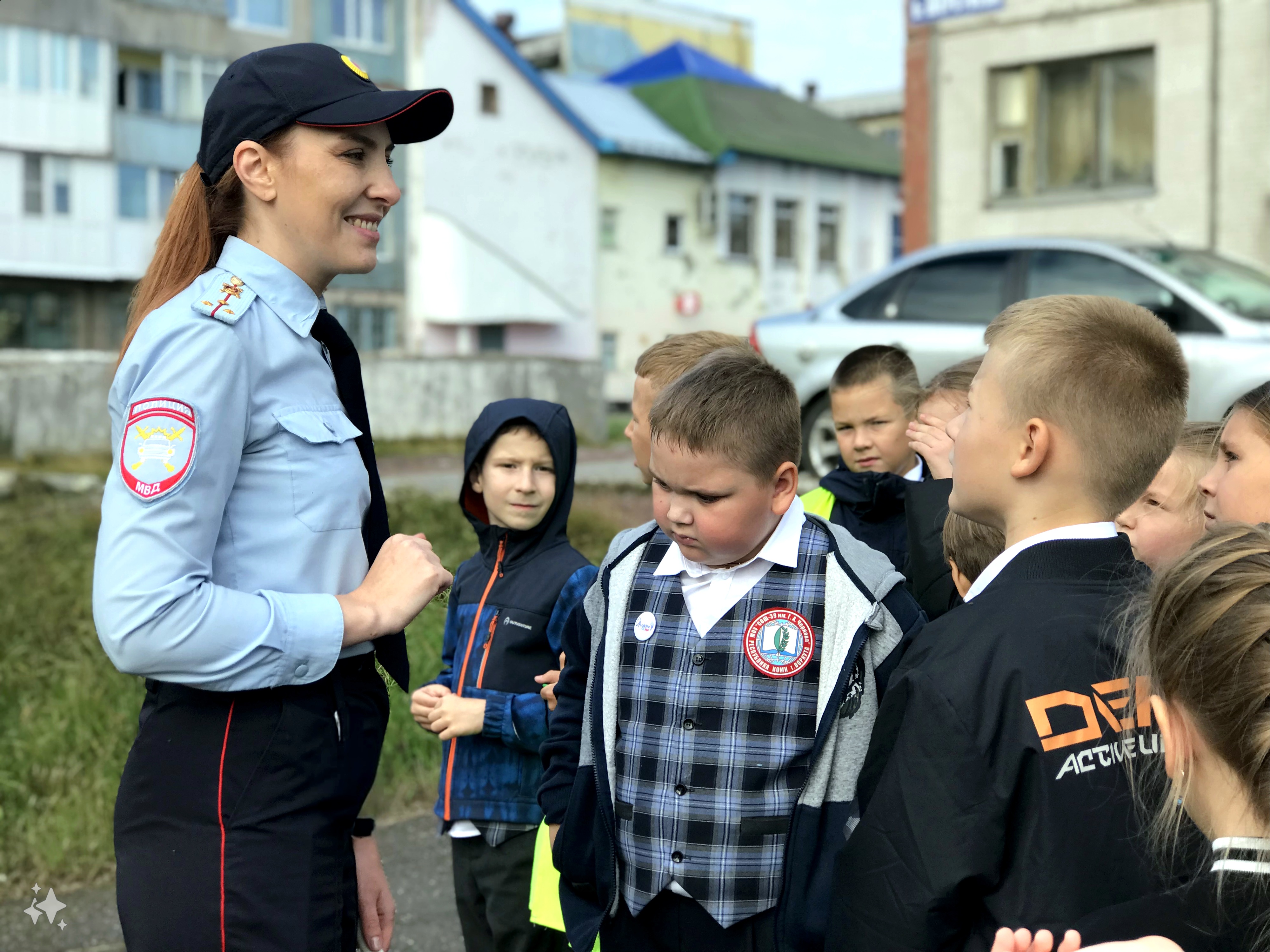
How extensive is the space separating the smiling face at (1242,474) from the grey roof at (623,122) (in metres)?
35.3

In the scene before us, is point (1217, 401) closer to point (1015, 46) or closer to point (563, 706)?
point (563, 706)

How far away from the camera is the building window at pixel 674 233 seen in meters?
39.1

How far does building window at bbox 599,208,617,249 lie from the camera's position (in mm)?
37812

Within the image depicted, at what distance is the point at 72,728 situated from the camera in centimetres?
591

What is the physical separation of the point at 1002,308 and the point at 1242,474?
7.37 metres

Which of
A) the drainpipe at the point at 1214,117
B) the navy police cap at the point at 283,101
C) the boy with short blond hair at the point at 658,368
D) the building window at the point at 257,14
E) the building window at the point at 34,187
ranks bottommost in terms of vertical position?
the boy with short blond hair at the point at 658,368

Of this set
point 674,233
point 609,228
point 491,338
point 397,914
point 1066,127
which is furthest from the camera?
point 674,233

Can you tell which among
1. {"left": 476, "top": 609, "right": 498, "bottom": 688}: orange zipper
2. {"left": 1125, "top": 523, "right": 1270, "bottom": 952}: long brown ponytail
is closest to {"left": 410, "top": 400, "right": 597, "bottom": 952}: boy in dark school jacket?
{"left": 476, "top": 609, "right": 498, "bottom": 688}: orange zipper

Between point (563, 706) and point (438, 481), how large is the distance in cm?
1150

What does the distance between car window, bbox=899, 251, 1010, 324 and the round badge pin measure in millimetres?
7367

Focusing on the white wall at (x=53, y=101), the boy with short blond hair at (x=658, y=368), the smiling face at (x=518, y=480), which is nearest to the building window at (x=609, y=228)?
the white wall at (x=53, y=101)

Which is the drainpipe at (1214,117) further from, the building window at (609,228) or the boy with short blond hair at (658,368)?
the building window at (609,228)

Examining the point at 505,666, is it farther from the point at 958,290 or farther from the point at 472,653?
the point at 958,290

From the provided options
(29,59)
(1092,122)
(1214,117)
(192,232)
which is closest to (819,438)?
(192,232)
